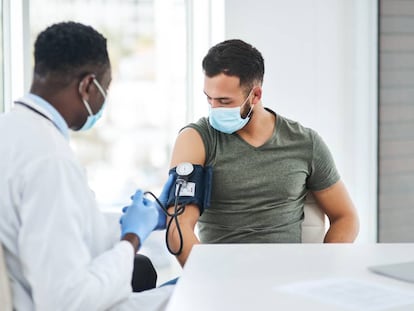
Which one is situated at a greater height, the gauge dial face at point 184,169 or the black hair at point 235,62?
the black hair at point 235,62

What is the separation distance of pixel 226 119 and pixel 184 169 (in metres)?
0.26

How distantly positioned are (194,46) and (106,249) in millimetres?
2137

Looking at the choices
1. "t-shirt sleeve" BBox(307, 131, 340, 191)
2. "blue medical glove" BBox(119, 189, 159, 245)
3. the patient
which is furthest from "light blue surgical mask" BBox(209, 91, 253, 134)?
"blue medical glove" BBox(119, 189, 159, 245)

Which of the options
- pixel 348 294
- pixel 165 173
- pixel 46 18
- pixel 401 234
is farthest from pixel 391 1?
pixel 348 294

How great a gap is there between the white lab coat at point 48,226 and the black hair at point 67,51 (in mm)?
90

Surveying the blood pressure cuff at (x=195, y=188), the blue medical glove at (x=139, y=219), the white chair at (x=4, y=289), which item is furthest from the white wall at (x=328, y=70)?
the white chair at (x=4, y=289)

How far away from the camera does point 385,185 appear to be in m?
3.44

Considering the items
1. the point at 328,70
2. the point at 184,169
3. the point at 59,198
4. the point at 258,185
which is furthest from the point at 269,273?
the point at 328,70

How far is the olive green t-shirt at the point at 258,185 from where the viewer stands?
220 centimetres

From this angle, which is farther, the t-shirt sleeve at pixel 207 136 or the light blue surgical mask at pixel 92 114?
the t-shirt sleeve at pixel 207 136

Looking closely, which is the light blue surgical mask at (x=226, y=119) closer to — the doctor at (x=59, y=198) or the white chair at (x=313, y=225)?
the white chair at (x=313, y=225)

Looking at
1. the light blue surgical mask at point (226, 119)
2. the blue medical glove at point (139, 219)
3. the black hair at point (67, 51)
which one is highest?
the black hair at point (67, 51)

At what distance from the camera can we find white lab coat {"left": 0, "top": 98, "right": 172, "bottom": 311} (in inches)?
49.6

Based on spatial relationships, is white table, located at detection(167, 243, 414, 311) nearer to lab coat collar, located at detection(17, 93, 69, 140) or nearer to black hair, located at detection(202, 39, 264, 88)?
lab coat collar, located at detection(17, 93, 69, 140)
